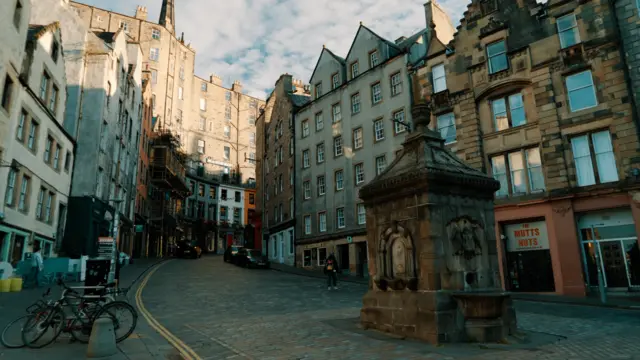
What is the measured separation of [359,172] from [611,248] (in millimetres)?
17665

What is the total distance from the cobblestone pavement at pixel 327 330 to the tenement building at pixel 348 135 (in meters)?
15.3

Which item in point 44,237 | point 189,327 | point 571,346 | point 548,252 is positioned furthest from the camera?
point 44,237

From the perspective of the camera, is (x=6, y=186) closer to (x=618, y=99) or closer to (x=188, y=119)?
(x=618, y=99)

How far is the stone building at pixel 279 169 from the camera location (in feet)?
138

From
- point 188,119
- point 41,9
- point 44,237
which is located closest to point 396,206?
point 44,237

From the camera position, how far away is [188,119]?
69625 mm

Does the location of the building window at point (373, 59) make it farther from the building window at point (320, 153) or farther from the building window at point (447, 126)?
the building window at point (447, 126)

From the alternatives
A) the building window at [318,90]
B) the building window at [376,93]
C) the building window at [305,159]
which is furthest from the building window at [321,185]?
the building window at [376,93]

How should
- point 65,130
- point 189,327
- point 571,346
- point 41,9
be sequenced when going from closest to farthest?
point 571,346 → point 189,327 → point 65,130 → point 41,9

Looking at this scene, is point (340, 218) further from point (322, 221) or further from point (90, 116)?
point (90, 116)

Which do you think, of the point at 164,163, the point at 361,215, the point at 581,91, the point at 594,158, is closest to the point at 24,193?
the point at 361,215

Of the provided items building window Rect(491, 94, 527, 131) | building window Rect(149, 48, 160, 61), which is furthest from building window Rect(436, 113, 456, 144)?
building window Rect(149, 48, 160, 61)

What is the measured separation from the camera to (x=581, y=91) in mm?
20953

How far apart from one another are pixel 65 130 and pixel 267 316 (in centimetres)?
2095
